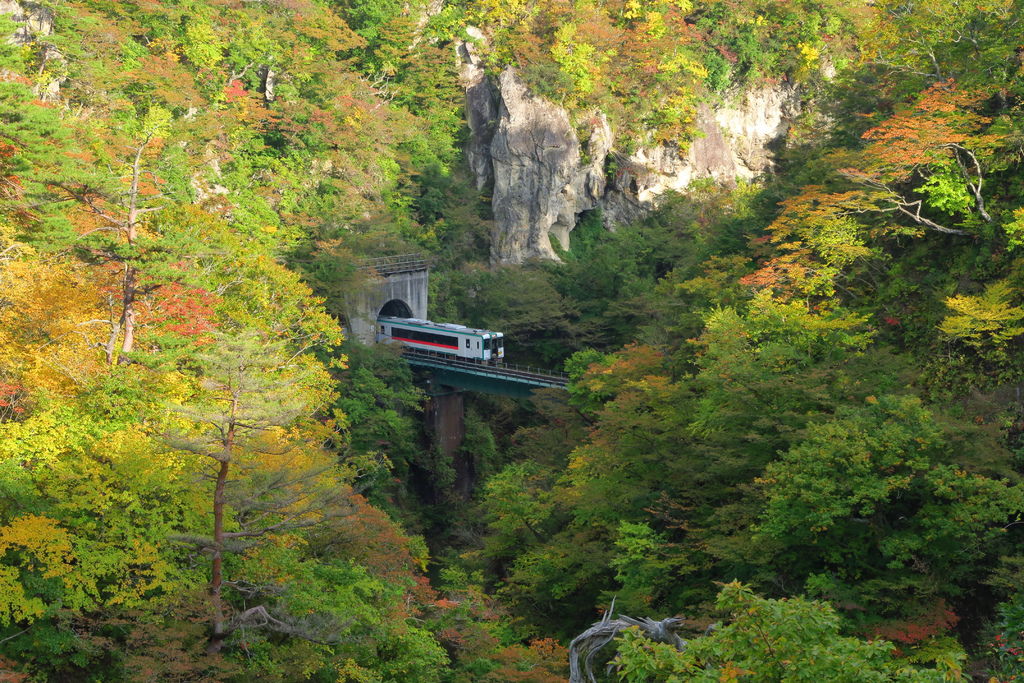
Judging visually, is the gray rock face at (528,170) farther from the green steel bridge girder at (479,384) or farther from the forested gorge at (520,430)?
the green steel bridge girder at (479,384)

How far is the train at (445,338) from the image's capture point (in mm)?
32531

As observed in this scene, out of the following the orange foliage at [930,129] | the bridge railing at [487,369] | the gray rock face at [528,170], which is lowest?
the bridge railing at [487,369]

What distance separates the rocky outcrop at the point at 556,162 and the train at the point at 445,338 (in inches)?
284

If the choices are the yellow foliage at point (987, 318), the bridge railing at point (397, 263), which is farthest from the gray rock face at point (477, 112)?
the yellow foliage at point (987, 318)

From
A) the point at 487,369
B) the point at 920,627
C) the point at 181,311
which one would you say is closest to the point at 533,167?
the point at 487,369

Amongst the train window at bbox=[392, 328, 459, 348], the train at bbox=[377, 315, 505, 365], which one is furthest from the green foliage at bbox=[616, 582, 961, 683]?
the train window at bbox=[392, 328, 459, 348]

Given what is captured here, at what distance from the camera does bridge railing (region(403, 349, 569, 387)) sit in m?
30.8

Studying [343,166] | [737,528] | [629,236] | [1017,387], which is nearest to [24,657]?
[737,528]

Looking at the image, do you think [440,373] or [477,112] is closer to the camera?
[440,373]

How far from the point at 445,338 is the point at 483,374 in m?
2.19

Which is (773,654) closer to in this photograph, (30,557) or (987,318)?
(30,557)

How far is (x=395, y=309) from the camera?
119 feet

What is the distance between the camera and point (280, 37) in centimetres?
3725

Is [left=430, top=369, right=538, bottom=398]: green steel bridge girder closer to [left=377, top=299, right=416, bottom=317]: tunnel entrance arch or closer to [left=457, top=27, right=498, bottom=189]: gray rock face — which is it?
[left=377, top=299, right=416, bottom=317]: tunnel entrance arch
